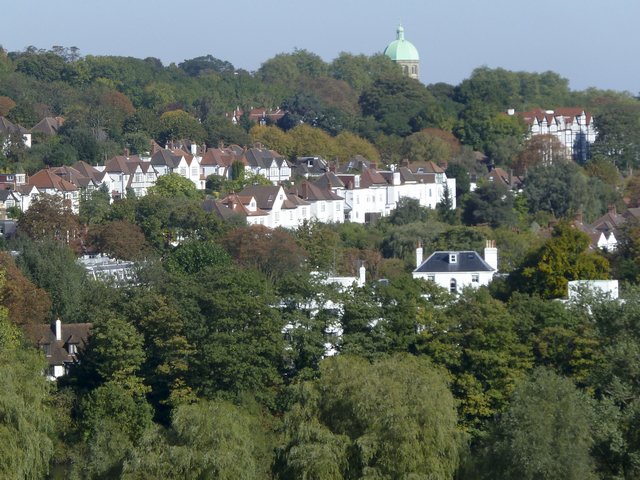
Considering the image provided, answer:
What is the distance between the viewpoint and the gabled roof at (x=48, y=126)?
7044 cm

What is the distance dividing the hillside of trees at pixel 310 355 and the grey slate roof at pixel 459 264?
114 cm

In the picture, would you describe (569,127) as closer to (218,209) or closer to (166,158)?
(166,158)

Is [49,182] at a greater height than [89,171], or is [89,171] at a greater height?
[89,171]

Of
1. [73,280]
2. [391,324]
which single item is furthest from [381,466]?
[73,280]

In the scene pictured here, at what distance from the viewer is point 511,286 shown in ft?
134

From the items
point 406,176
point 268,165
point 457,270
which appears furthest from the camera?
point 268,165

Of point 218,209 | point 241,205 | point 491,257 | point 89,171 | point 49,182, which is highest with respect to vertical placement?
point 89,171

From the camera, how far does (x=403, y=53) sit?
11612 cm

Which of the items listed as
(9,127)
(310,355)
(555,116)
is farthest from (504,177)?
(310,355)

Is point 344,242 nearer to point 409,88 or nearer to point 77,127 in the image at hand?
point 77,127

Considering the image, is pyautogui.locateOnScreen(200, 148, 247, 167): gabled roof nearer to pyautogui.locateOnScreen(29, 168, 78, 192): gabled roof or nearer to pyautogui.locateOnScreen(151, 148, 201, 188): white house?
pyautogui.locateOnScreen(151, 148, 201, 188): white house

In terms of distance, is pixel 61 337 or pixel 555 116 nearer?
pixel 61 337

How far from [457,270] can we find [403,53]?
73.5 m

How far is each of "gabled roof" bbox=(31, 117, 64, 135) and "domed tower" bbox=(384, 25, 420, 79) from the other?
150 ft
